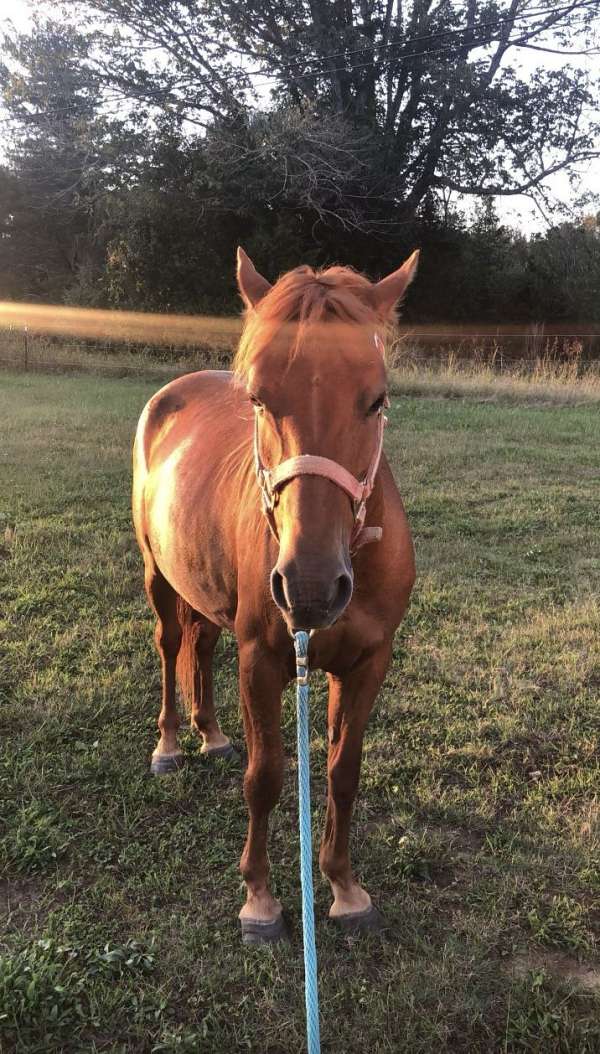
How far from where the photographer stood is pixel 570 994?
6.46 ft

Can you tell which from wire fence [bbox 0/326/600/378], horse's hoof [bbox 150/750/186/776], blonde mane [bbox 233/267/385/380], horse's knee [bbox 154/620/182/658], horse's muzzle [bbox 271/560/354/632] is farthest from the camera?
wire fence [bbox 0/326/600/378]

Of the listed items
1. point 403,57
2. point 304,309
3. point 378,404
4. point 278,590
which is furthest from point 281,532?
point 403,57

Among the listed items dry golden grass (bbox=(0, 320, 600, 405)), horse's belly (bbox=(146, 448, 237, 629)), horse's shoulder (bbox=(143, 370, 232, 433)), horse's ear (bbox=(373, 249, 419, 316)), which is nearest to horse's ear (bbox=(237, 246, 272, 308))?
horse's ear (bbox=(373, 249, 419, 316))

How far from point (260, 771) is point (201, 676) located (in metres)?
1.10

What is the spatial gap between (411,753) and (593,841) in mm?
815

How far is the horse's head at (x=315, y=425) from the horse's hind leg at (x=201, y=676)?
1608 millimetres

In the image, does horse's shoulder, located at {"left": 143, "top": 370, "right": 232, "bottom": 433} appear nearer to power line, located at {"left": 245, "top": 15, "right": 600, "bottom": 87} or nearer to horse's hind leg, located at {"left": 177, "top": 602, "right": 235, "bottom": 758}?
horse's hind leg, located at {"left": 177, "top": 602, "right": 235, "bottom": 758}

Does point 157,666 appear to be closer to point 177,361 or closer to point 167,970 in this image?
point 167,970

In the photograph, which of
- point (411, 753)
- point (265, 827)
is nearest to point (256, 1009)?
point (265, 827)

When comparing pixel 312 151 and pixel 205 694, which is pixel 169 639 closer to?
pixel 205 694

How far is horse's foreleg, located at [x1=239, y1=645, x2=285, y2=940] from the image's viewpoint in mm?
2092

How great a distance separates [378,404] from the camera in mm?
1667

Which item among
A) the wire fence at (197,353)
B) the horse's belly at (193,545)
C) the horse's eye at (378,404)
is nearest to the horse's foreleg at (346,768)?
the horse's belly at (193,545)

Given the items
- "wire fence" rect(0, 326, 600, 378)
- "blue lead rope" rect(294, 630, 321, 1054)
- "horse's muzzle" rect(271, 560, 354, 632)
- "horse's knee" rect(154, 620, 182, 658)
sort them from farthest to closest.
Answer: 1. "wire fence" rect(0, 326, 600, 378)
2. "horse's knee" rect(154, 620, 182, 658)
3. "blue lead rope" rect(294, 630, 321, 1054)
4. "horse's muzzle" rect(271, 560, 354, 632)
